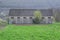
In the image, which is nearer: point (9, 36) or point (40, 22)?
point (9, 36)

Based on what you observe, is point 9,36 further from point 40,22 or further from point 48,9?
point 48,9

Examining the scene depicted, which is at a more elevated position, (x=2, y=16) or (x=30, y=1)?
(x=30, y=1)

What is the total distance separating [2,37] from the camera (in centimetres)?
342

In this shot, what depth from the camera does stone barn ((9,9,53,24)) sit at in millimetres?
6020

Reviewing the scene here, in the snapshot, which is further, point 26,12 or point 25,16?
point 26,12

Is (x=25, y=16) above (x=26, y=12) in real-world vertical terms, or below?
below

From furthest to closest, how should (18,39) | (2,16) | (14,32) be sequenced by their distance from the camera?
(2,16), (14,32), (18,39)

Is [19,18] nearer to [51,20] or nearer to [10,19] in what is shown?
[10,19]

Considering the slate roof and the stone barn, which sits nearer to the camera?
the stone barn

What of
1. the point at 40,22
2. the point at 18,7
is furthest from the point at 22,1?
the point at 40,22

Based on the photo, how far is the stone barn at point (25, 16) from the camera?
6020mm

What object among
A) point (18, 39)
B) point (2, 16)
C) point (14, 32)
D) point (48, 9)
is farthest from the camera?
point (48, 9)

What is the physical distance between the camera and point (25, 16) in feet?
20.3

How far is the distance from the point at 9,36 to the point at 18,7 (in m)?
3.32
